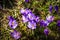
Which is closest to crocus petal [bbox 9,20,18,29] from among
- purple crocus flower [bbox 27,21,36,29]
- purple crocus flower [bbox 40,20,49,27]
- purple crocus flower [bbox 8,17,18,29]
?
purple crocus flower [bbox 8,17,18,29]

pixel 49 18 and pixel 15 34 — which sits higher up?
pixel 49 18

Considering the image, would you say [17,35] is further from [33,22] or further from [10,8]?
[10,8]

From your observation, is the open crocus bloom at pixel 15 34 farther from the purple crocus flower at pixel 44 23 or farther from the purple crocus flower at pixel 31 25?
the purple crocus flower at pixel 44 23

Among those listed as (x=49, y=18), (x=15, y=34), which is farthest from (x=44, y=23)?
(x=15, y=34)

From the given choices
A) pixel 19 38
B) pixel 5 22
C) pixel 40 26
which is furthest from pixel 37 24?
pixel 5 22

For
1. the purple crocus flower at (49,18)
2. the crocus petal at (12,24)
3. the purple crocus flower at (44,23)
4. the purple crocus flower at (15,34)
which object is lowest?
the purple crocus flower at (15,34)

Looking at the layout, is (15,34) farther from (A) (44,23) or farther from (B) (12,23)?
(A) (44,23)

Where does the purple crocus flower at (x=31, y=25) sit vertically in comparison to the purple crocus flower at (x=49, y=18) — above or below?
below

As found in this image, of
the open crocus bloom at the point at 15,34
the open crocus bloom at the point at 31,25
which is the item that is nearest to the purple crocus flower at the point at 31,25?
the open crocus bloom at the point at 31,25

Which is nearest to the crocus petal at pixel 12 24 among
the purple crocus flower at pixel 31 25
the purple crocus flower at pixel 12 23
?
the purple crocus flower at pixel 12 23

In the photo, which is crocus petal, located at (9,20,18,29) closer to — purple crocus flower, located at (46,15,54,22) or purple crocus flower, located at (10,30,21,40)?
purple crocus flower, located at (10,30,21,40)

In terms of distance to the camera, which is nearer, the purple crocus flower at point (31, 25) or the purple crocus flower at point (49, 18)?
the purple crocus flower at point (31, 25)
